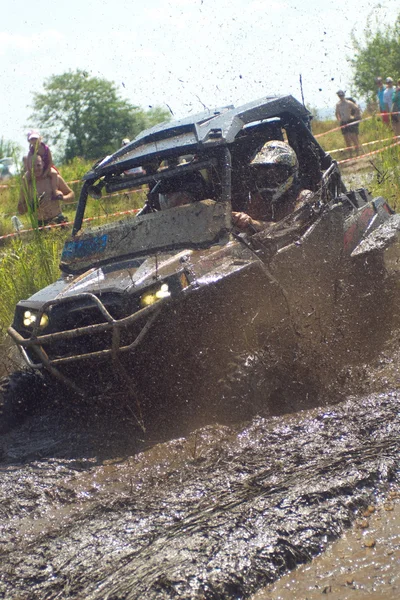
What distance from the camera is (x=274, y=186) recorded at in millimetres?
5609

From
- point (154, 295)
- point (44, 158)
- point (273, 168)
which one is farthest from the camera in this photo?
point (44, 158)

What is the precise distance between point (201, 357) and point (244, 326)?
1.06 ft

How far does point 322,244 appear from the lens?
5.42m

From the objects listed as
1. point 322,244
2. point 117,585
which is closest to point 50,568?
point 117,585

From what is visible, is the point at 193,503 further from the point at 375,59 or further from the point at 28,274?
the point at 375,59

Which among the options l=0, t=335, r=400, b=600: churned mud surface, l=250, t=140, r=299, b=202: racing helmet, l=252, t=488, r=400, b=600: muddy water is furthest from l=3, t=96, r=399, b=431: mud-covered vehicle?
l=252, t=488, r=400, b=600: muddy water

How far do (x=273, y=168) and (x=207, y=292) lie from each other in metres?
1.40

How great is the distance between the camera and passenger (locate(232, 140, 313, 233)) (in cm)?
554

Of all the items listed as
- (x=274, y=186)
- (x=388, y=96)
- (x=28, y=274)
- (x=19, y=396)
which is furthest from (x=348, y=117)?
(x=19, y=396)

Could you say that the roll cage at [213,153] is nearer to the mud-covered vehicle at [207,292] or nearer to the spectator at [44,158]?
the mud-covered vehicle at [207,292]

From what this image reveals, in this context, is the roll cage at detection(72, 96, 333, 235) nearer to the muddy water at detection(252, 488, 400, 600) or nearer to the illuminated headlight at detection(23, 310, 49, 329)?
the illuminated headlight at detection(23, 310, 49, 329)

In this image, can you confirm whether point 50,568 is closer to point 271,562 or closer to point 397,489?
point 271,562

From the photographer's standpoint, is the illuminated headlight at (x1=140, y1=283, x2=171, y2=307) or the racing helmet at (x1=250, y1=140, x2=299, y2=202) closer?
the illuminated headlight at (x1=140, y1=283, x2=171, y2=307)

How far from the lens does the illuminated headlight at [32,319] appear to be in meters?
4.70
